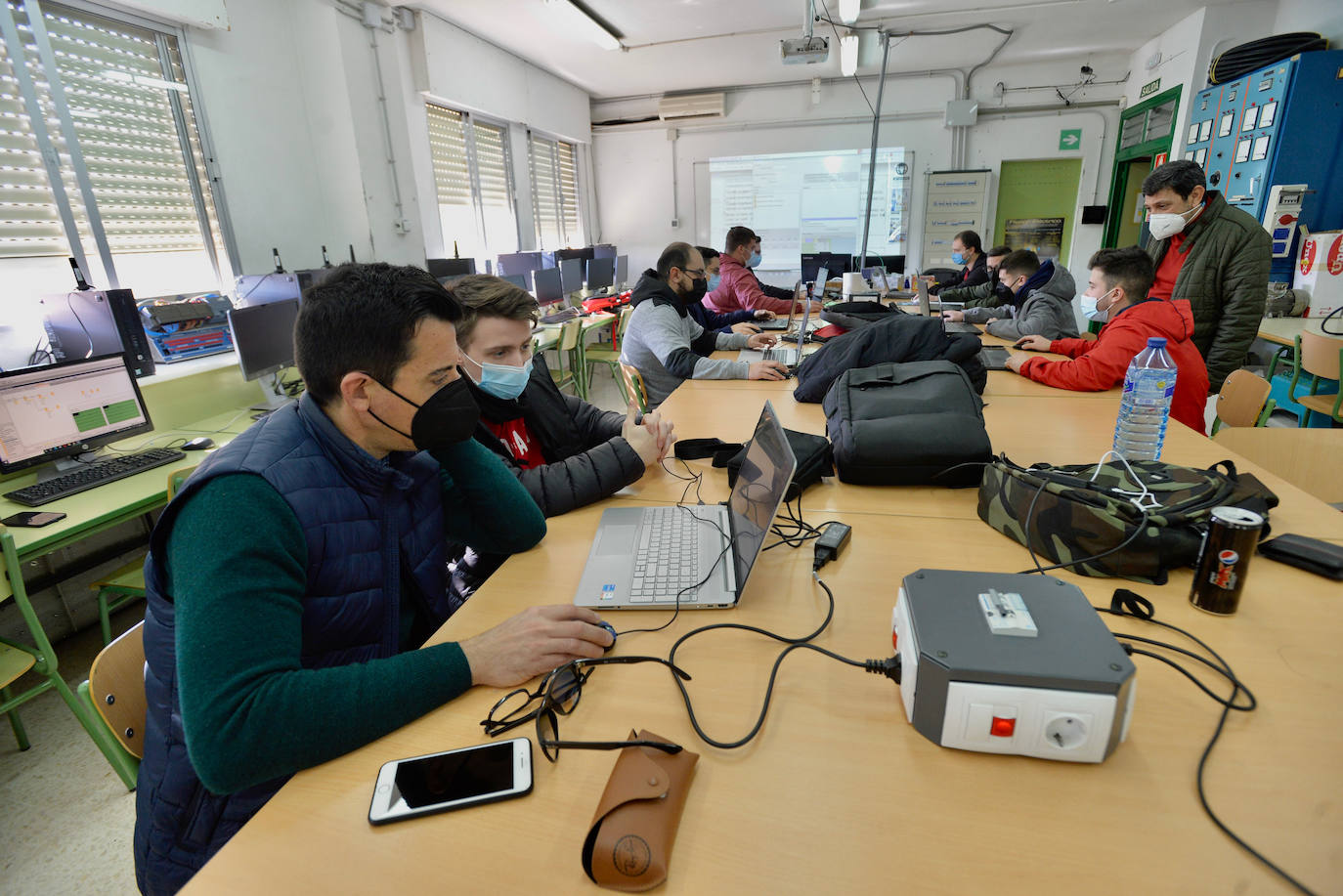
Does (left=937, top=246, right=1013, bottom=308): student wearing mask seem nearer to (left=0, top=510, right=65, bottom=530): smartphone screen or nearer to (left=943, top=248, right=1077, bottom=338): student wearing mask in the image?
(left=943, top=248, right=1077, bottom=338): student wearing mask

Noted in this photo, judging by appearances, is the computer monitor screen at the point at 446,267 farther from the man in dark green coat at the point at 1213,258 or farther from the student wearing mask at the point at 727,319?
the man in dark green coat at the point at 1213,258

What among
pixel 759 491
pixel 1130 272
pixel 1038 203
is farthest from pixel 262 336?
pixel 1038 203

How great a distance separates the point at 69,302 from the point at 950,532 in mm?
3559

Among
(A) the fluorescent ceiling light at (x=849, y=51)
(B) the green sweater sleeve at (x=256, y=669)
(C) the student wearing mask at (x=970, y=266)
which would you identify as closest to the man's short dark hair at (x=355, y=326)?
(B) the green sweater sleeve at (x=256, y=669)

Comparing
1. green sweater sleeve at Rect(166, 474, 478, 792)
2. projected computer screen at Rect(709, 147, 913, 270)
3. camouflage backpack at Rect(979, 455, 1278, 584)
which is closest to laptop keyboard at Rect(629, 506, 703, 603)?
green sweater sleeve at Rect(166, 474, 478, 792)

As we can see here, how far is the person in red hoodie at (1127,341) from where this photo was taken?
2.11 metres

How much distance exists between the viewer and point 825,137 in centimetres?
796

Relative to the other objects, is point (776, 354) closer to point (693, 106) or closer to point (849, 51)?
→ point (849, 51)

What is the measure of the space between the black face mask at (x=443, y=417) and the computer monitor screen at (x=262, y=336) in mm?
1993

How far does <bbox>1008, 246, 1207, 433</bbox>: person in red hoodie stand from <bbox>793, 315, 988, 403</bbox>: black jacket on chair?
450 mm

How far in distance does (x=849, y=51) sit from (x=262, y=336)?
5575 millimetres

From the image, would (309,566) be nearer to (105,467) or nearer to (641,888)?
(641,888)

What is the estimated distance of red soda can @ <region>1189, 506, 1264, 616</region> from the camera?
3.04 feet

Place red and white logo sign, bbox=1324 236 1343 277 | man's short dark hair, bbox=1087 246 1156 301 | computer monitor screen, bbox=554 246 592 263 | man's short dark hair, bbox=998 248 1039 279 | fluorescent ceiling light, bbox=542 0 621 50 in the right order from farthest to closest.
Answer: computer monitor screen, bbox=554 246 592 263, fluorescent ceiling light, bbox=542 0 621 50, man's short dark hair, bbox=998 248 1039 279, red and white logo sign, bbox=1324 236 1343 277, man's short dark hair, bbox=1087 246 1156 301
